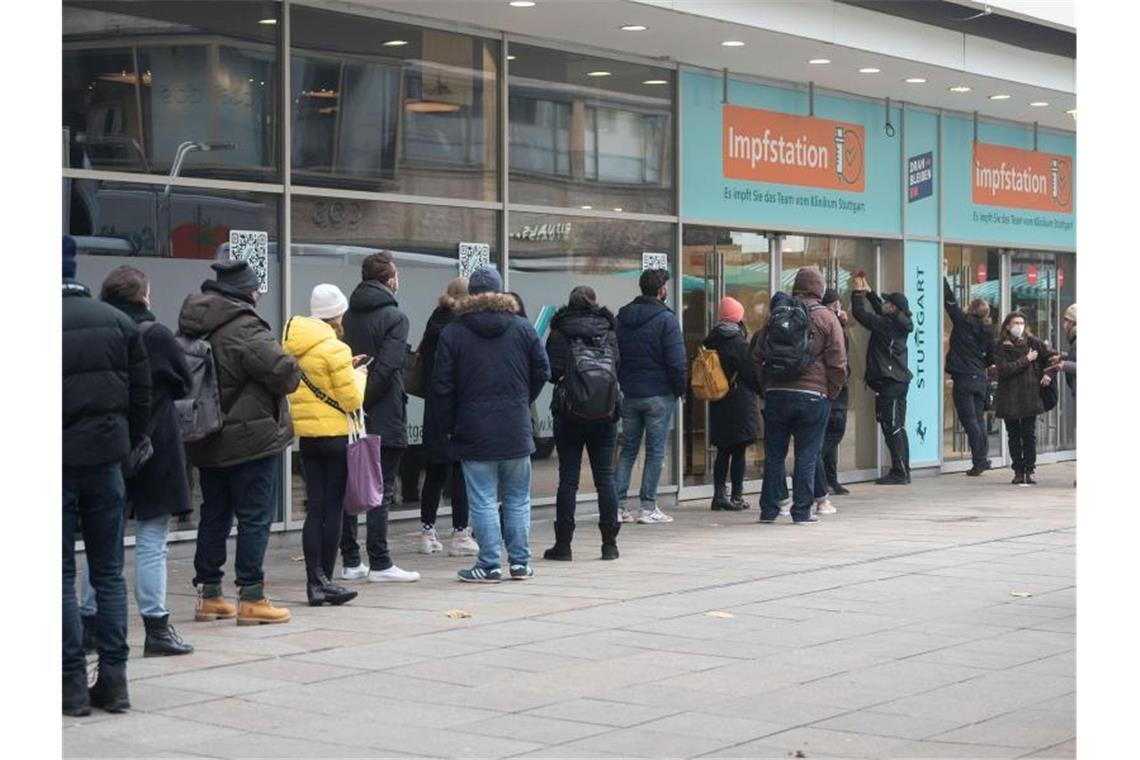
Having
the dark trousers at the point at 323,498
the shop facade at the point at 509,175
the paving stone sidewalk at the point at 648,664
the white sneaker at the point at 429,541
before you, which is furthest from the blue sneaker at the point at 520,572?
the shop facade at the point at 509,175

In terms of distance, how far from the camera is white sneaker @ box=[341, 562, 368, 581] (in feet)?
37.1

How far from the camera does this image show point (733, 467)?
16.1 metres

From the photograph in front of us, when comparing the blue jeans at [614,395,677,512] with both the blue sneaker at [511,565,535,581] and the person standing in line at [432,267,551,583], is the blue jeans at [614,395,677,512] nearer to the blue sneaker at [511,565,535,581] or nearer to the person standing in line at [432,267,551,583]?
the blue sneaker at [511,565,535,581]

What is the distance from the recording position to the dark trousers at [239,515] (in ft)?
30.8

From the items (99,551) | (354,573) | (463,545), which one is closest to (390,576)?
(354,573)

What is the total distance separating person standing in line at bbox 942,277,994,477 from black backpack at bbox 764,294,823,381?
5.89 meters

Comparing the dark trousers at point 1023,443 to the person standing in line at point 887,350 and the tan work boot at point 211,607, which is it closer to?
the person standing in line at point 887,350

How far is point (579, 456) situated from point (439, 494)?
1115 millimetres

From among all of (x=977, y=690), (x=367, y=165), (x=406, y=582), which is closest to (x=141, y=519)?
(x=406, y=582)

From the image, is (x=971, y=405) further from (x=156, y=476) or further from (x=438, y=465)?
(x=156, y=476)

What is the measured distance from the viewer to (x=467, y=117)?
14.7m

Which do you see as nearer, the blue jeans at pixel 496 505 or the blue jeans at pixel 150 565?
the blue jeans at pixel 150 565
